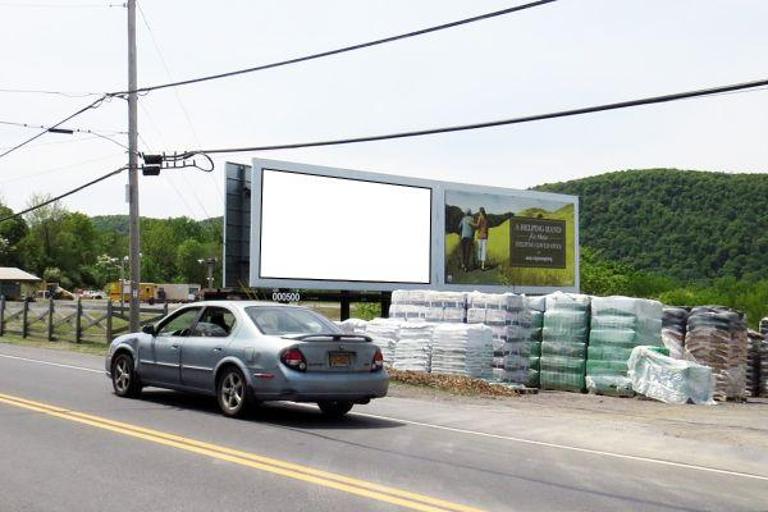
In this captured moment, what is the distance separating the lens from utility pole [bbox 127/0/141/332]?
85.2 feet

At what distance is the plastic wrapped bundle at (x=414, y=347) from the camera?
19.1 m

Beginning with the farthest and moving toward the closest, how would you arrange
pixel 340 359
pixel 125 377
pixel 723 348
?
1. pixel 723 348
2. pixel 125 377
3. pixel 340 359

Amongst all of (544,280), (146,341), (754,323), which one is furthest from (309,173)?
(754,323)

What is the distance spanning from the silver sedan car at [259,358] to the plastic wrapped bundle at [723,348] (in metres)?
11.0

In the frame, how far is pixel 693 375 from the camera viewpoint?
18.0 m

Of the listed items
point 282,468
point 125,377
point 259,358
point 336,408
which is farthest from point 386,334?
point 282,468

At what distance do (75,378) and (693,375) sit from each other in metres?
12.2

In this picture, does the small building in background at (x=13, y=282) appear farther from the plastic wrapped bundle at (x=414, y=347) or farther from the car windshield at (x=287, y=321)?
the car windshield at (x=287, y=321)

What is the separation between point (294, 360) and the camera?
10.7 metres

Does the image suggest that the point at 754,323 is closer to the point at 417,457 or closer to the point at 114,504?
the point at 417,457

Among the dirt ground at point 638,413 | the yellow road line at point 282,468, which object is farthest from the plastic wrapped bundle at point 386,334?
the yellow road line at point 282,468

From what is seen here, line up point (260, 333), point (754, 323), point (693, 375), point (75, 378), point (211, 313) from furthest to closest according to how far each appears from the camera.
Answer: point (754, 323) < point (693, 375) < point (75, 378) < point (211, 313) < point (260, 333)

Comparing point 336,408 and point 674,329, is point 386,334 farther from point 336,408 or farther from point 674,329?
point 336,408

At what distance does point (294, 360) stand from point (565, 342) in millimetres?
10973
